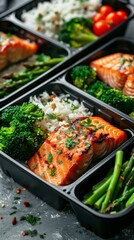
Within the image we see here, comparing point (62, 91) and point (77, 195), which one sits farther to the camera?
point (62, 91)

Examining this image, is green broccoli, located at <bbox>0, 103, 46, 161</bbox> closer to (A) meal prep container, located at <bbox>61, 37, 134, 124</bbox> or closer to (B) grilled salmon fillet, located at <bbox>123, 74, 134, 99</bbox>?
(A) meal prep container, located at <bbox>61, 37, 134, 124</bbox>

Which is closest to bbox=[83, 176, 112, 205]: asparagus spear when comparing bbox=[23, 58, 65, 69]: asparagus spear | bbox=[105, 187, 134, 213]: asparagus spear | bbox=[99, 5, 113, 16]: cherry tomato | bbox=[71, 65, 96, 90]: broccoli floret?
bbox=[105, 187, 134, 213]: asparagus spear

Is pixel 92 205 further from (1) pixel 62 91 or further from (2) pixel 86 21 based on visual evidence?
(2) pixel 86 21

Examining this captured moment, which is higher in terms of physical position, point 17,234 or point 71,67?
point 71,67

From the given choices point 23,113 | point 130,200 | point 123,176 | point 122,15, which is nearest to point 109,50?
point 122,15

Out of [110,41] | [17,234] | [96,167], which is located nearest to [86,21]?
[110,41]

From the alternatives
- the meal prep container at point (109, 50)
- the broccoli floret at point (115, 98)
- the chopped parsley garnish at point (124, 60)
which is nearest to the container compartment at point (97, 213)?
the broccoli floret at point (115, 98)

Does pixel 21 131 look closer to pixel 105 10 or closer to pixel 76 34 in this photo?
pixel 76 34
